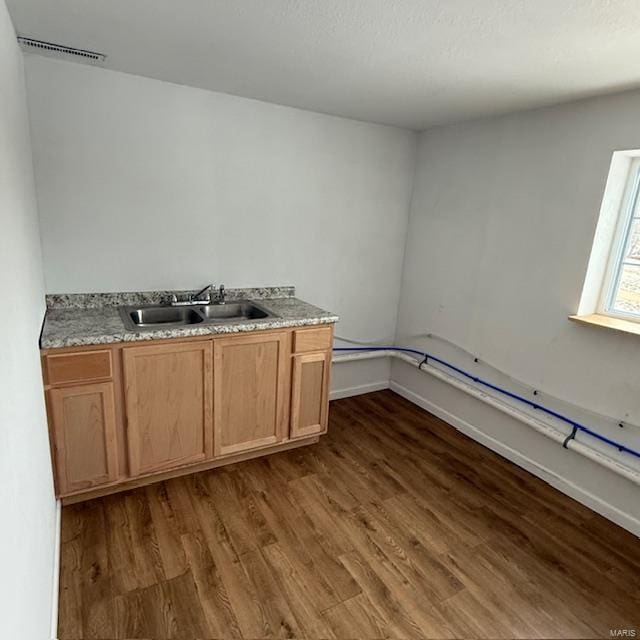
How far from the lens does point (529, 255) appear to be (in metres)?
2.63

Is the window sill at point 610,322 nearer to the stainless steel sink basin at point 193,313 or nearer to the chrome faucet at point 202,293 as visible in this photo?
the stainless steel sink basin at point 193,313

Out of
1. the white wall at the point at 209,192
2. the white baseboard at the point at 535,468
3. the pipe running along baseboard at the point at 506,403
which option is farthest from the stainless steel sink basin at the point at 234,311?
the white baseboard at the point at 535,468

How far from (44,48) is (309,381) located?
223 centimetres

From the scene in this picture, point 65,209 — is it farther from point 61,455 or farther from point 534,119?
point 534,119

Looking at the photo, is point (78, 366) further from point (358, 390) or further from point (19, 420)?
point (358, 390)

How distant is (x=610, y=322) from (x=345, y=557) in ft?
6.11

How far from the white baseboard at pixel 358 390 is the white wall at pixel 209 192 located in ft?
0.21

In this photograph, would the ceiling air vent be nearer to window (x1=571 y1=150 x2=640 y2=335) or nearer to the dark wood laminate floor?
the dark wood laminate floor

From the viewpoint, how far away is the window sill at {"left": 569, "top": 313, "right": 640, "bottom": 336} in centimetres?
218

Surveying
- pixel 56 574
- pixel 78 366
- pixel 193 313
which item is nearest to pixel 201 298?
pixel 193 313

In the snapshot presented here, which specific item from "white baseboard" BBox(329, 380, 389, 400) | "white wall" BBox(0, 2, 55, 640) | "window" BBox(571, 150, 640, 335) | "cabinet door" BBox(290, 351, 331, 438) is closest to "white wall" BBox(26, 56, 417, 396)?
"white baseboard" BBox(329, 380, 389, 400)

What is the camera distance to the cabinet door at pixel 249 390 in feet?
7.86

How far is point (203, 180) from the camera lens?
8.77ft

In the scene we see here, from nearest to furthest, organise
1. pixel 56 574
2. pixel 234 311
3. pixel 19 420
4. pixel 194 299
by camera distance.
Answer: pixel 19 420, pixel 56 574, pixel 194 299, pixel 234 311
